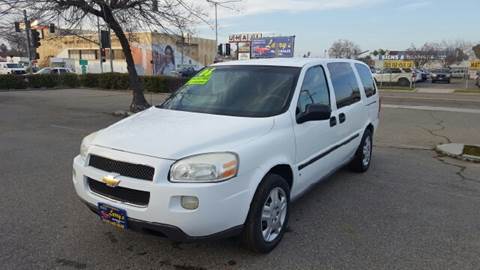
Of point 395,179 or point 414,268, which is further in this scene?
point 395,179

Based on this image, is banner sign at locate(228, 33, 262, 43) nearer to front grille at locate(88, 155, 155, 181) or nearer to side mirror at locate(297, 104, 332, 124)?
side mirror at locate(297, 104, 332, 124)

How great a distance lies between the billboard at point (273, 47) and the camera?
98.2 ft

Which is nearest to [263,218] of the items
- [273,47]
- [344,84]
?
[344,84]

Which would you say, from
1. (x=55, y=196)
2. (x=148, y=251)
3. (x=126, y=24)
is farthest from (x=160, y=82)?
(x=148, y=251)

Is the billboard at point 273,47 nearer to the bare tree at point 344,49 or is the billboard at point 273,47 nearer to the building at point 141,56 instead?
the building at point 141,56

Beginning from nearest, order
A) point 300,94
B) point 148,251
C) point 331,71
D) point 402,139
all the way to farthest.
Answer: point 148,251 → point 300,94 → point 331,71 → point 402,139

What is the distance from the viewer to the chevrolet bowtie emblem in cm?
290

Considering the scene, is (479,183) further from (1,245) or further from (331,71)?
(1,245)

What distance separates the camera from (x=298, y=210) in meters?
4.34

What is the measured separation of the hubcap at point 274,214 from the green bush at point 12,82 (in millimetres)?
25530

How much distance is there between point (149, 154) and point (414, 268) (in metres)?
2.37

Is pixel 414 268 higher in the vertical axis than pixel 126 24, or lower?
lower

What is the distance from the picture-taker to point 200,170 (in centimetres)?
279

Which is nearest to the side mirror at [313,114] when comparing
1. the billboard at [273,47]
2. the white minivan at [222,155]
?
the white minivan at [222,155]
